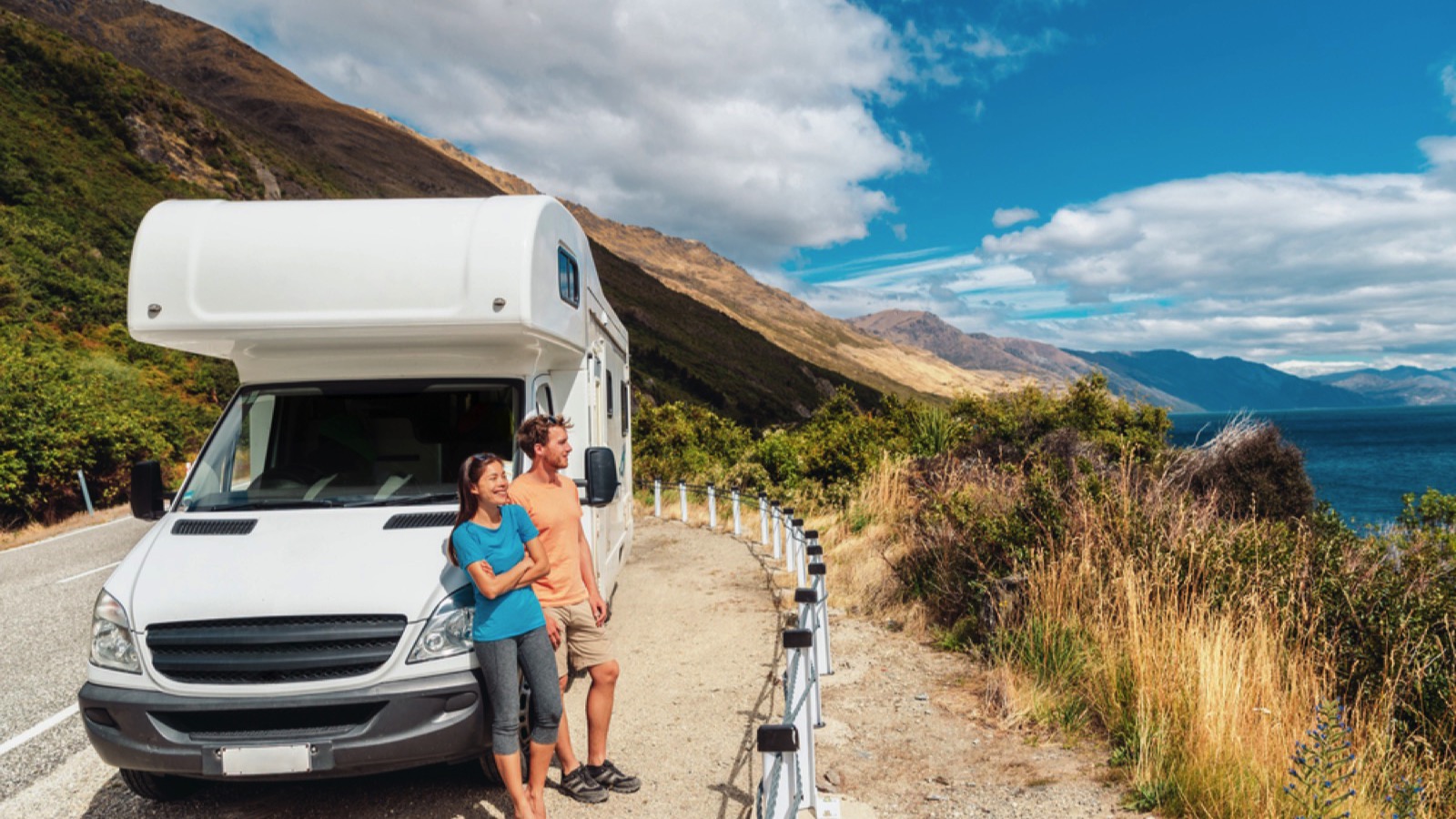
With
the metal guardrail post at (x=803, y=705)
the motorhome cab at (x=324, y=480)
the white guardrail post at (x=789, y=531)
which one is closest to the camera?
the motorhome cab at (x=324, y=480)

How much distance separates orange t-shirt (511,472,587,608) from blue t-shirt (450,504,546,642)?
1.03ft

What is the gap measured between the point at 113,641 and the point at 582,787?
2332 millimetres

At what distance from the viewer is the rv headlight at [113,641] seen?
401 centimetres

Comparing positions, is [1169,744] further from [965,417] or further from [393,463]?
[965,417]

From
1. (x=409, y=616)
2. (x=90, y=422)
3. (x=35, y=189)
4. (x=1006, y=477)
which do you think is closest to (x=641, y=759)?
(x=409, y=616)

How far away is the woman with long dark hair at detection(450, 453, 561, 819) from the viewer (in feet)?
13.0

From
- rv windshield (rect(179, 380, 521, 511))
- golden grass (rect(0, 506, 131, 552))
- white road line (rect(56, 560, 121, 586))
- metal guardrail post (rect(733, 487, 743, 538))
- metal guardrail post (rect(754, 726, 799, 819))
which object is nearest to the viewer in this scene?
metal guardrail post (rect(754, 726, 799, 819))

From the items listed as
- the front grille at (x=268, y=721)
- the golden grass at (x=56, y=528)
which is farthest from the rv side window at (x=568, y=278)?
the golden grass at (x=56, y=528)

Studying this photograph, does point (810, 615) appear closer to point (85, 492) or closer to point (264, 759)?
point (264, 759)

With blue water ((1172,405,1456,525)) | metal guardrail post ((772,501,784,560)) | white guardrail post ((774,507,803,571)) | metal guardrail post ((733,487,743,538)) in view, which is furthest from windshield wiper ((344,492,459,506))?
metal guardrail post ((733,487,743,538))

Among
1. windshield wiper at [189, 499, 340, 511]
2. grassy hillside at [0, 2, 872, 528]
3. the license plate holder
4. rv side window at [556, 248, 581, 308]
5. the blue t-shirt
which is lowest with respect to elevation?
the license plate holder

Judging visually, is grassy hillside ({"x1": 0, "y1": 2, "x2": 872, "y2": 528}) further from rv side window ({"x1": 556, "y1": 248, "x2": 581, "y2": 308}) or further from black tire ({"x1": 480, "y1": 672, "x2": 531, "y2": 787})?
black tire ({"x1": 480, "y1": 672, "x2": 531, "y2": 787})

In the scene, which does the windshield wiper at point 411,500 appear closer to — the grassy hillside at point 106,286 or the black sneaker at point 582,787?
the black sneaker at point 582,787

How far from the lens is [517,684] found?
4059 millimetres
